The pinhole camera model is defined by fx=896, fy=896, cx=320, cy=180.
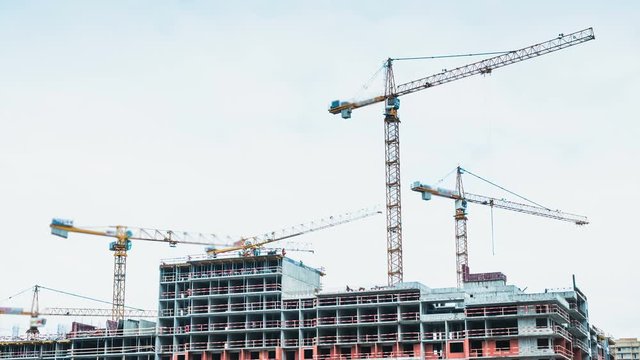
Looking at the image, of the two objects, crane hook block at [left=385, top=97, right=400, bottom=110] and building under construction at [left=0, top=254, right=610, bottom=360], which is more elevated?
crane hook block at [left=385, top=97, right=400, bottom=110]

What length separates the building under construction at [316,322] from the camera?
13988 cm

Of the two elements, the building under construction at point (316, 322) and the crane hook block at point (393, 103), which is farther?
the crane hook block at point (393, 103)

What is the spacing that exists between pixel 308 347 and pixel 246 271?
18.1 metres

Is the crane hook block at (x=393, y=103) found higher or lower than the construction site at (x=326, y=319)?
higher

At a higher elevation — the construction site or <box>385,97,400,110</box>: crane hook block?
<box>385,97,400,110</box>: crane hook block

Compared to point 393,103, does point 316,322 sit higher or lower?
lower

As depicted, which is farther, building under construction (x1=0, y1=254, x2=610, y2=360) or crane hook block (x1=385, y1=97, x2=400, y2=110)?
crane hook block (x1=385, y1=97, x2=400, y2=110)

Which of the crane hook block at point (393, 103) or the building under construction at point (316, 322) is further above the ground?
the crane hook block at point (393, 103)

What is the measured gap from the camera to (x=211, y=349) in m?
Answer: 157

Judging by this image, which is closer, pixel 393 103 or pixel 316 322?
pixel 316 322

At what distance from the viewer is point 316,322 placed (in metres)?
151

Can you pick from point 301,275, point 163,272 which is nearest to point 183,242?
point 163,272

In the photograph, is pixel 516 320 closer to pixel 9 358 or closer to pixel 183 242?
pixel 183 242

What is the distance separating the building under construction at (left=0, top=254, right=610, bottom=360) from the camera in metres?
140
